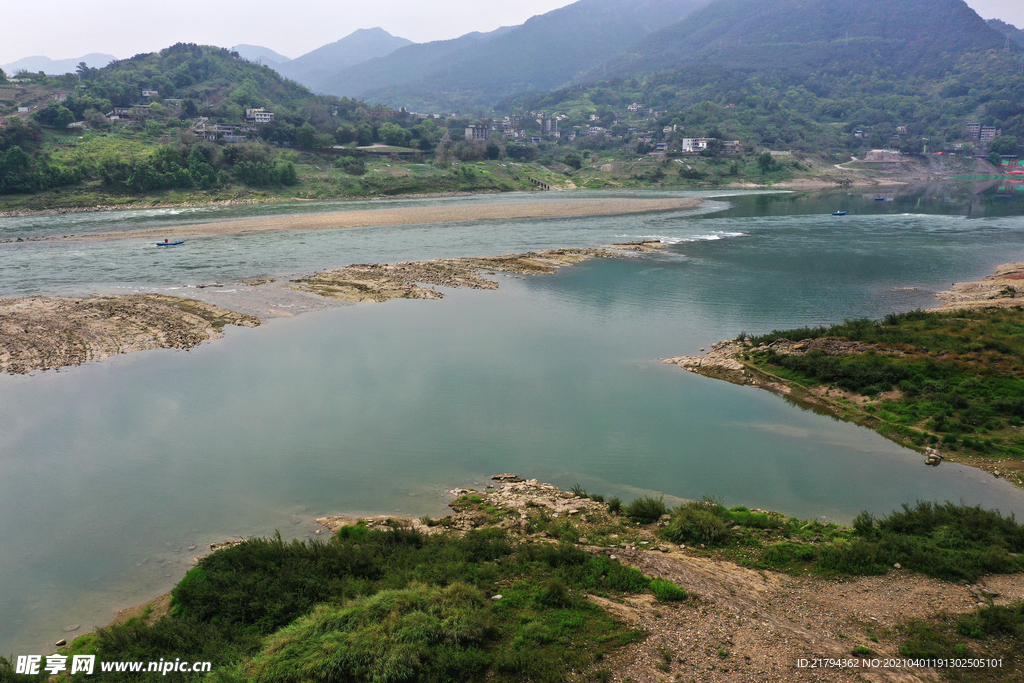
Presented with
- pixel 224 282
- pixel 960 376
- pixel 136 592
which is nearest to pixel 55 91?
pixel 224 282

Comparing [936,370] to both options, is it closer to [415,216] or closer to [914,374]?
[914,374]

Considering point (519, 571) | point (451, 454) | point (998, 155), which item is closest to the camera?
point (519, 571)

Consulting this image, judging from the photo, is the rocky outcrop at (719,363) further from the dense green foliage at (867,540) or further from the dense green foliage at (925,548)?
the dense green foliage at (925,548)

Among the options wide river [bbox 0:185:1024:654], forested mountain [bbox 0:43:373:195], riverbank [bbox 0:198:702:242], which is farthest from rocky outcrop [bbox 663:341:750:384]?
forested mountain [bbox 0:43:373:195]

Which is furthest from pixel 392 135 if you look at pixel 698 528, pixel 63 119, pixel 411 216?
pixel 698 528

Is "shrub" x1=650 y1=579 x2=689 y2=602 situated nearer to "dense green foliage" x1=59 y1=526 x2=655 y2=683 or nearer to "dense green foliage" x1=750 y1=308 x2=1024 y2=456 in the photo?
"dense green foliage" x1=59 y1=526 x2=655 y2=683

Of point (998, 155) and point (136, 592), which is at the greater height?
point (998, 155)

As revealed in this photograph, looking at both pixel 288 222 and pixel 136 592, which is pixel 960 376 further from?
pixel 288 222

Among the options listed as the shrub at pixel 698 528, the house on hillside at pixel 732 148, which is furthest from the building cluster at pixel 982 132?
the shrub at pixel 698 528
